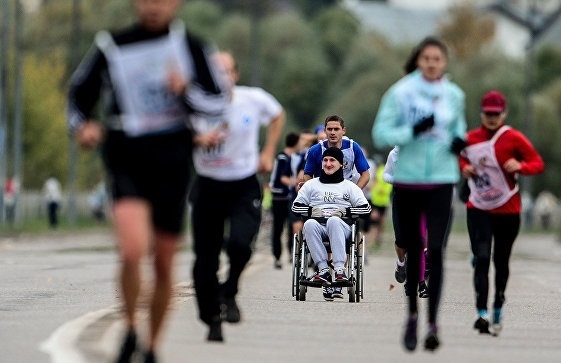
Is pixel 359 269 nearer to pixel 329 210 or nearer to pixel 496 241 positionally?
pixel 329 210

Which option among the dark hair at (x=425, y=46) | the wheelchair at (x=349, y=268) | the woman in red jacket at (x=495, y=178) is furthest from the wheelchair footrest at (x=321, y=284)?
the dark hair at (x=425, y=46)

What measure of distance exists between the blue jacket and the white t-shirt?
3.13ft

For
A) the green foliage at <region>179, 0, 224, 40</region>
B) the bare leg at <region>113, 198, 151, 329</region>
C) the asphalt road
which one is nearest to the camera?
the bare leg at <region>113, 198, 151, 329</region>

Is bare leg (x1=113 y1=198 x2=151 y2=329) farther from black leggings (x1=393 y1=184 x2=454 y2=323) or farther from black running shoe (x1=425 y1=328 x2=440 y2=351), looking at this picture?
black leggings (x1=393 y1=184 x2=454 y2=323)

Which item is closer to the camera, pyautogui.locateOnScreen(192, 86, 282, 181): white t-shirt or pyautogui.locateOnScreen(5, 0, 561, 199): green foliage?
pyautogui.locateOnScreen(192, 86, 282, 181): white t-shirt

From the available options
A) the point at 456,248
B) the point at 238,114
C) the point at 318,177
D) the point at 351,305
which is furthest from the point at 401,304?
the point at 456,248

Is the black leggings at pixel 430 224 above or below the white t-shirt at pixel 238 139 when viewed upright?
below

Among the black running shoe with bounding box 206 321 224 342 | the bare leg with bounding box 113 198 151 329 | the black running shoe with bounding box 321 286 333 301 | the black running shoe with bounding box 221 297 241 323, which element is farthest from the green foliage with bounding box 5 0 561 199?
the bare leg with bounding box 113 198 151 329

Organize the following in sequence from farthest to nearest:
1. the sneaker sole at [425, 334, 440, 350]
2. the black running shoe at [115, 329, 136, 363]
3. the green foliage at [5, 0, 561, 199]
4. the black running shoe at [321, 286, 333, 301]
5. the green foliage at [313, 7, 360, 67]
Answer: the green foliage at [313, 7, 360, 67] → the green foliage at [5, 0, 561, 199] → the black running shoe at [321, 286, 333, 301] → the sneaker sole at [425, 334, 440, 350] → the black running shoe at [115, 329, 136, 363]

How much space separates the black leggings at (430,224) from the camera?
457 inches

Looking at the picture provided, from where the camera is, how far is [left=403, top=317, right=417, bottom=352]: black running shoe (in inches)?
444

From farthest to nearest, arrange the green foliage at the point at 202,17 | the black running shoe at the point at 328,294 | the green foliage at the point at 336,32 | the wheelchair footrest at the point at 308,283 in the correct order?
the green foliage at the point at 336,32 → the green foliage at the point at 202,17 → the black running shoe at the point at 328,294 → the wheelchair footrest at the point at 308,283

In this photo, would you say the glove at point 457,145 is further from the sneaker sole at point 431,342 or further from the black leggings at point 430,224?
the sneaker sole at point 431,342

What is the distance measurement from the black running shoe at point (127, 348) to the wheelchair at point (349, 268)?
6.74 meters
